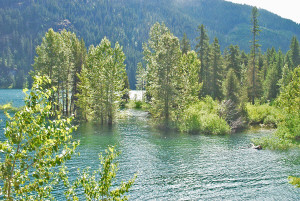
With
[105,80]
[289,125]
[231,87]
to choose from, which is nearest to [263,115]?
[231,87]

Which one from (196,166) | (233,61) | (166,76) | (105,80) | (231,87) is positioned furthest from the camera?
(233,61)

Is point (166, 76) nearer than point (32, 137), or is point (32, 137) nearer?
point (32, 137)

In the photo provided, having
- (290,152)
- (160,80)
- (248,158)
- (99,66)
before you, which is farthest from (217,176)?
(99,66)

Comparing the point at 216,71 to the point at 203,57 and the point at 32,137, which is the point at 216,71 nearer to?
the point at 203,57

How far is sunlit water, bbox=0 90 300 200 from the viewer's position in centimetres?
1692

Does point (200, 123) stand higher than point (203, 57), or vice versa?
point (203, 57)

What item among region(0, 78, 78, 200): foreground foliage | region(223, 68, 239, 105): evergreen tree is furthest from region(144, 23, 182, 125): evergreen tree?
region(0, 78, 78, 200): foreground foliage

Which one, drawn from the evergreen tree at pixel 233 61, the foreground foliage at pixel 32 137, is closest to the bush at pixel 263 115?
the evergreen tree at pixel 233 61

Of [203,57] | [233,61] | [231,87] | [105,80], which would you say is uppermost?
[203,57]

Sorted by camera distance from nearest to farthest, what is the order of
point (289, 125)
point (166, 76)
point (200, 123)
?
point (289, 125) → point (200, 123) → point (166, 76)

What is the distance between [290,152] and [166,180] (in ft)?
49.2

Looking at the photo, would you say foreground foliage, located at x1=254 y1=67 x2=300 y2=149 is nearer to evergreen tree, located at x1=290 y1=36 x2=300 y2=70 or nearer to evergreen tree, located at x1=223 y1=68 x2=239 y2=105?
evergreen tree, located at x1=223 y1=68 x2=239 y2=105

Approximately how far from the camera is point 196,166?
22109 mm

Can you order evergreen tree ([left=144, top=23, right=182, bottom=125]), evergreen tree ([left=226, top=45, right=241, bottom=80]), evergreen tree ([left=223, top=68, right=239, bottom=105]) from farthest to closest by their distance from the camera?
evergreen tree ([left=226, top=45, right=241, bottom=80]) → evergreen tree ([left=223, top=68, right=239, bottom=105]) → evergreen tree ([left=144, top=23, right=182, bottom=125])
